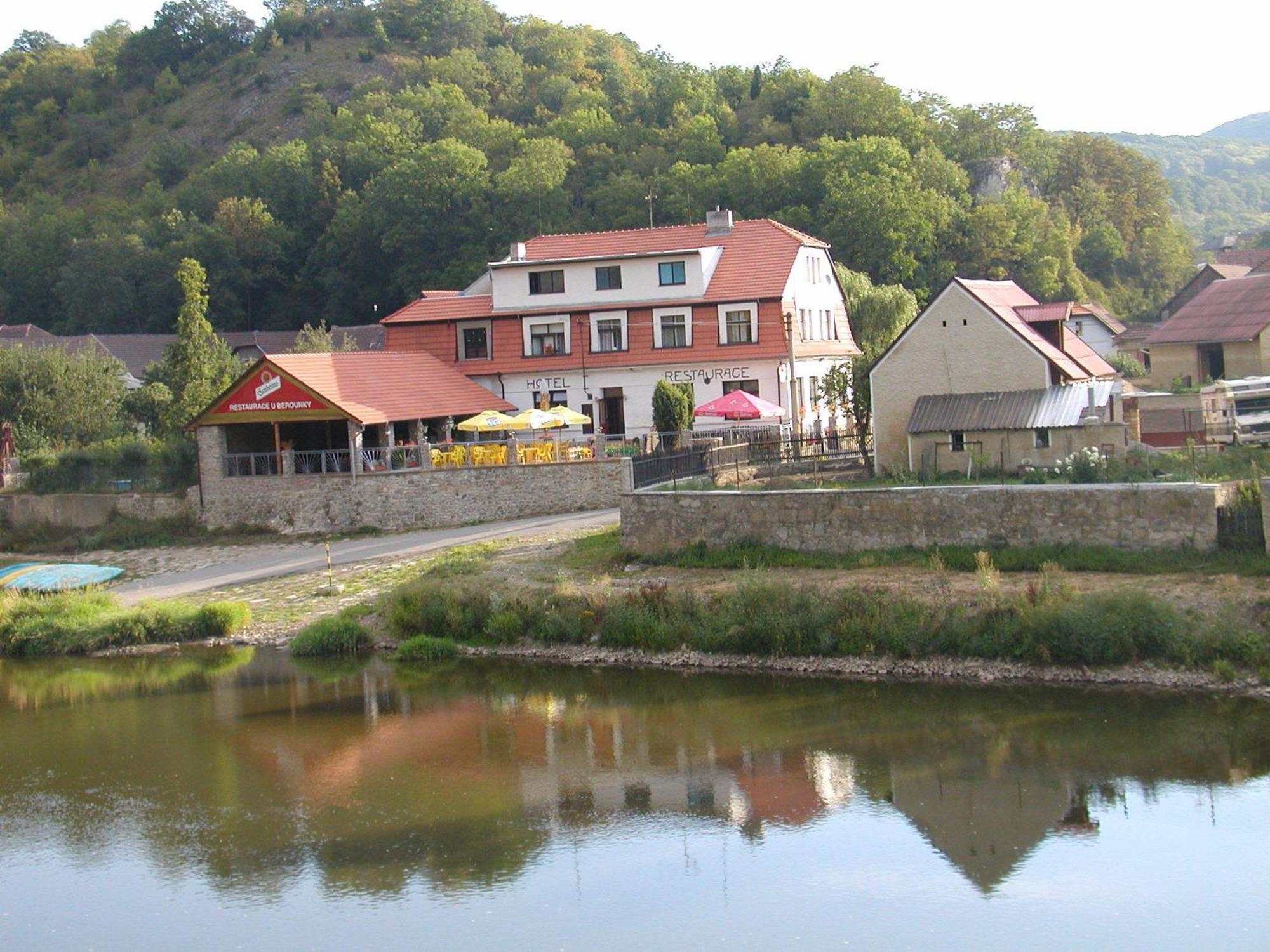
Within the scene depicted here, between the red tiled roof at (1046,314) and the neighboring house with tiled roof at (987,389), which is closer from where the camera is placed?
the neighboring house with tiled roof at (987,389)

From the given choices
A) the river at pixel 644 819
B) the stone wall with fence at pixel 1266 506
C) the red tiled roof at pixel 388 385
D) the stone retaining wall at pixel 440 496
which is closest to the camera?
the river at pixel 644 819

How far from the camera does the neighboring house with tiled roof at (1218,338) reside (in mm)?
42031

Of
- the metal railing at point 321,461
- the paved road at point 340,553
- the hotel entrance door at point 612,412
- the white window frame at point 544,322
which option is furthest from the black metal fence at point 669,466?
the white window frame at point 544,322

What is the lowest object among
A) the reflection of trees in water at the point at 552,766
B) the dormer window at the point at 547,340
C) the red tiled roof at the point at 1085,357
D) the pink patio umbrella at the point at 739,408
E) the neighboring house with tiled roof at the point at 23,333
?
the reflection of trees in water at the point at 552,766

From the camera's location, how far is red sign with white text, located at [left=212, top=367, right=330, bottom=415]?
37438mm

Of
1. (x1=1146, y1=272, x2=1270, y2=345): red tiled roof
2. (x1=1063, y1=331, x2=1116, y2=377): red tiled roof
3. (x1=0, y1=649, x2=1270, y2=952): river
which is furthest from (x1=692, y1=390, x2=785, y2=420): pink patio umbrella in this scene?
(x1=1146, y1=272, x2=1270, y2=345): red tiled roof

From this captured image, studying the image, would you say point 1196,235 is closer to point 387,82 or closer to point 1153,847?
point 387,82

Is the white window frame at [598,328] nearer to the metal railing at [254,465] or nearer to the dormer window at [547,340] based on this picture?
the dormer window at [547,340]

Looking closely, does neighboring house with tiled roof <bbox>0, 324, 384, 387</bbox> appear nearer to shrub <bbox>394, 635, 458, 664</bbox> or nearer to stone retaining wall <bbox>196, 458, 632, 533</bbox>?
stone retaining wall <bbox>196, 458, 632, 533</bbox>

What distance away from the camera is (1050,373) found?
3155cm

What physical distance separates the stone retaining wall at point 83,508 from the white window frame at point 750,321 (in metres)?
17.0

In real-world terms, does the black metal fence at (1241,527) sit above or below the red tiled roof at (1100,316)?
below

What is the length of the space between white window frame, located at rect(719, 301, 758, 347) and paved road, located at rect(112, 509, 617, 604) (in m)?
9.24

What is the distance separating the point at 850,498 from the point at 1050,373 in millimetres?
7169
